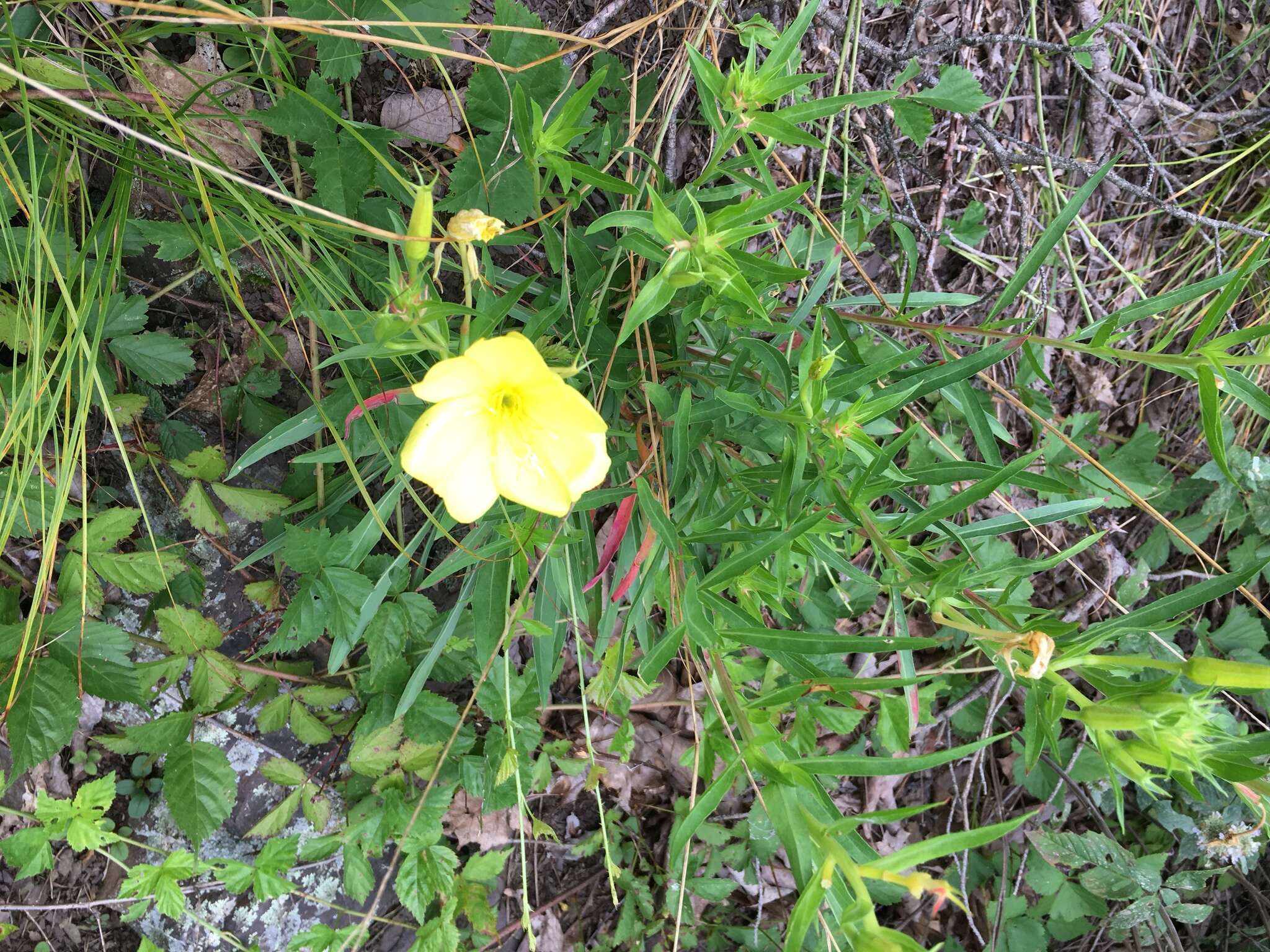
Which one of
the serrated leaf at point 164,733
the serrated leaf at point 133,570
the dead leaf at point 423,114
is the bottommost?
the serrated leaf at point 164,733

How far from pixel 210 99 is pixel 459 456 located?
1.35m

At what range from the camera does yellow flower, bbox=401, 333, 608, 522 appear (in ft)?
3.71

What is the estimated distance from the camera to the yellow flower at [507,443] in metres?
1.13

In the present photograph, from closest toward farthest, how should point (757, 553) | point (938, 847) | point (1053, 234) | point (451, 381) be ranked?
point (938, 847), point (451, 381), point (757, 553), point (1053, 234)

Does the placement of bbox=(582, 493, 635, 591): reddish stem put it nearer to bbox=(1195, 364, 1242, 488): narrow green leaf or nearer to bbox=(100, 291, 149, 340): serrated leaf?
bbox=(1195, 364, 1242, 488): narrow green leaf

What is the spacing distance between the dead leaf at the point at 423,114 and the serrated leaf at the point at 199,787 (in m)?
1.66

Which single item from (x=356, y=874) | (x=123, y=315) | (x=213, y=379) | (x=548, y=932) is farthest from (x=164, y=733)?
(x=548, y=932)

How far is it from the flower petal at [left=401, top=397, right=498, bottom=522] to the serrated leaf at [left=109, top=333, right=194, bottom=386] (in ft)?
3.80

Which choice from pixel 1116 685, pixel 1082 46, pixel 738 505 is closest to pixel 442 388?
pixel 738 505

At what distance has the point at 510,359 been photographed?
3.65 feet

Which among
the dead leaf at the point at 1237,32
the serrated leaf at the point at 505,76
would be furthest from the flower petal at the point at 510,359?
the dead leaf at the point at 1237,32

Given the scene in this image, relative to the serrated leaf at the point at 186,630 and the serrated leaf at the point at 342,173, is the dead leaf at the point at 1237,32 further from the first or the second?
the serrated leaf at the point at 186,630

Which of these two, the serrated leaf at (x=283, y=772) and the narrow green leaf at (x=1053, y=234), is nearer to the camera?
the narrow green leaf at (x=1053, y=234)

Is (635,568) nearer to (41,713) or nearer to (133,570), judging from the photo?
(133,570)
